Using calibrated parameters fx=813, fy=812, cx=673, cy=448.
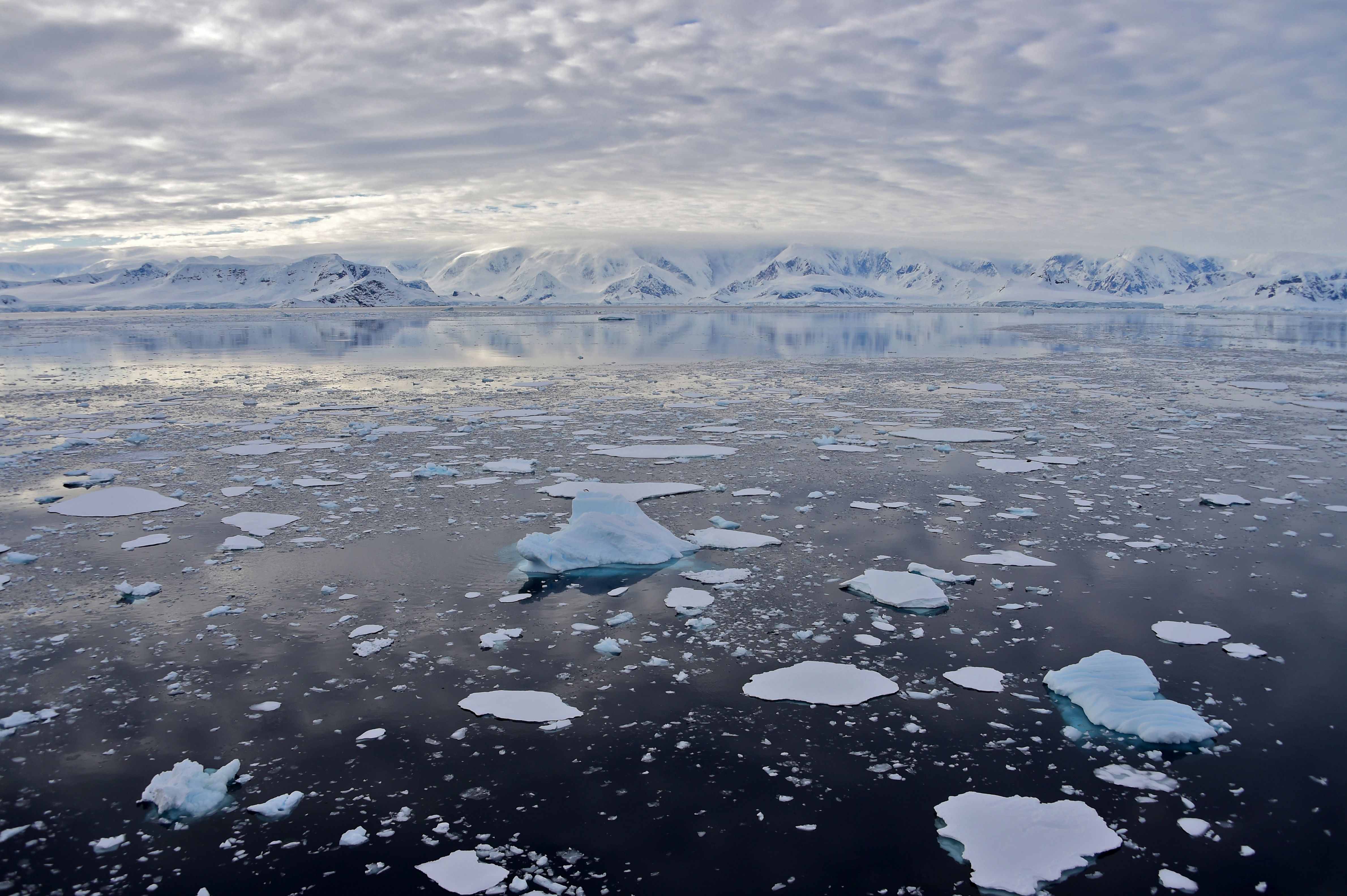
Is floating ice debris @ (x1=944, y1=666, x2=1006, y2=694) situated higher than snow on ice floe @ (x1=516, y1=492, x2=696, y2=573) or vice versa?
snow on ice floe @ (x1=516, y1=492, x2=696, y2=573)

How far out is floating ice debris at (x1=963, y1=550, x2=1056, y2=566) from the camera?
23.0ft

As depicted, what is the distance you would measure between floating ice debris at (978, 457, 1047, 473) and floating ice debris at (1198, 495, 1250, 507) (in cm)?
192

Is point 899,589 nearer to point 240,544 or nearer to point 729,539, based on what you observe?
point 729,539

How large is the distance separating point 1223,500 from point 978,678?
18.5 ft

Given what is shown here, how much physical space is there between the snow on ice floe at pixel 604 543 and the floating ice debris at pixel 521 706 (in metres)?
2.11

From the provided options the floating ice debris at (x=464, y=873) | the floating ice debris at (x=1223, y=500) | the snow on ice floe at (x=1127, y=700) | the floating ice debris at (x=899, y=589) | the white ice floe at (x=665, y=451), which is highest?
the white ice floe at (x=665, y=451)

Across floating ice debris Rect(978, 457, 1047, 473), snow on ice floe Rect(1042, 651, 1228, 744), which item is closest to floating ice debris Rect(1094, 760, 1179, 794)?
snow on ice floe Rect(1042, 651, 1228, 744)

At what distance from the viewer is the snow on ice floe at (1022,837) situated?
346cm

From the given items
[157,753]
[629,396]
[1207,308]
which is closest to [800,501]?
[157,753]

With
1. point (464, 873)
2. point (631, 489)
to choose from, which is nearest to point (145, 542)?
point (631, 489)

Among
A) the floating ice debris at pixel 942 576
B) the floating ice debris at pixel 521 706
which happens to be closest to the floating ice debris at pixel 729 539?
the floating ice debris at pixel 942 576

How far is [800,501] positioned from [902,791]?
5159 mm

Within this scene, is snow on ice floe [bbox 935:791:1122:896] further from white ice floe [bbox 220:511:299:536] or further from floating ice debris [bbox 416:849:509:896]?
white ice floe [bbox 220:511:299:536]

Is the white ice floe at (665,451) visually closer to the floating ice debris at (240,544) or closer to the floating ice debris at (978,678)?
the floating ice debris at (240,544)
